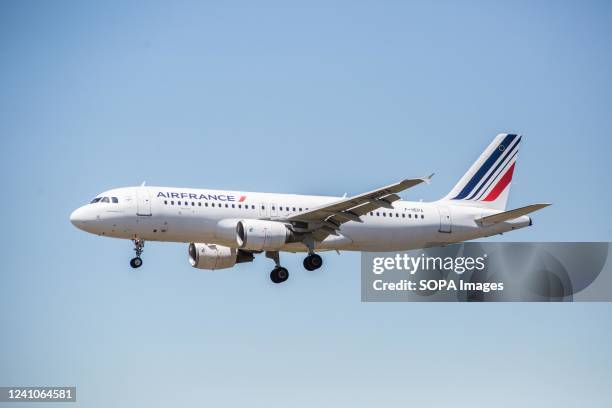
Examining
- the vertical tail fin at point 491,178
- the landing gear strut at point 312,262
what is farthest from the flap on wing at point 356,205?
the vertical tail fin at point 491,178

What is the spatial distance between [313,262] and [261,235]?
11.8ft

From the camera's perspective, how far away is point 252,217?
242 feet

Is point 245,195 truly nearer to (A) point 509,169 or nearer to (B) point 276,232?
(B) point 276,232

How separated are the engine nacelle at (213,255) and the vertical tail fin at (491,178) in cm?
1209

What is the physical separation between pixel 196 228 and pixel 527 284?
2272 cm

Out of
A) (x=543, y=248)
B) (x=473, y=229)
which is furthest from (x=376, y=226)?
(x=543, y=248)

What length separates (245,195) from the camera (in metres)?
74.1

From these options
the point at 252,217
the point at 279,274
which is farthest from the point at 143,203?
the point at 279,274

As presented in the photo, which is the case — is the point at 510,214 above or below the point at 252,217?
above

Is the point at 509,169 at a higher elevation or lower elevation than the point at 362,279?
higher

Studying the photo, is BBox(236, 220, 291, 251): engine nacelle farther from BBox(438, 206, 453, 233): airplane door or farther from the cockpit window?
BBox(438, 206, 453, 233): airplane door

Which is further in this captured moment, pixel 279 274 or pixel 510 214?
pixel 510 214

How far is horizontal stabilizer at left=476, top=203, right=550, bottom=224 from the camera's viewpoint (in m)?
74.3

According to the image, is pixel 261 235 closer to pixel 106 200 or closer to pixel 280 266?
pixel 280 266
